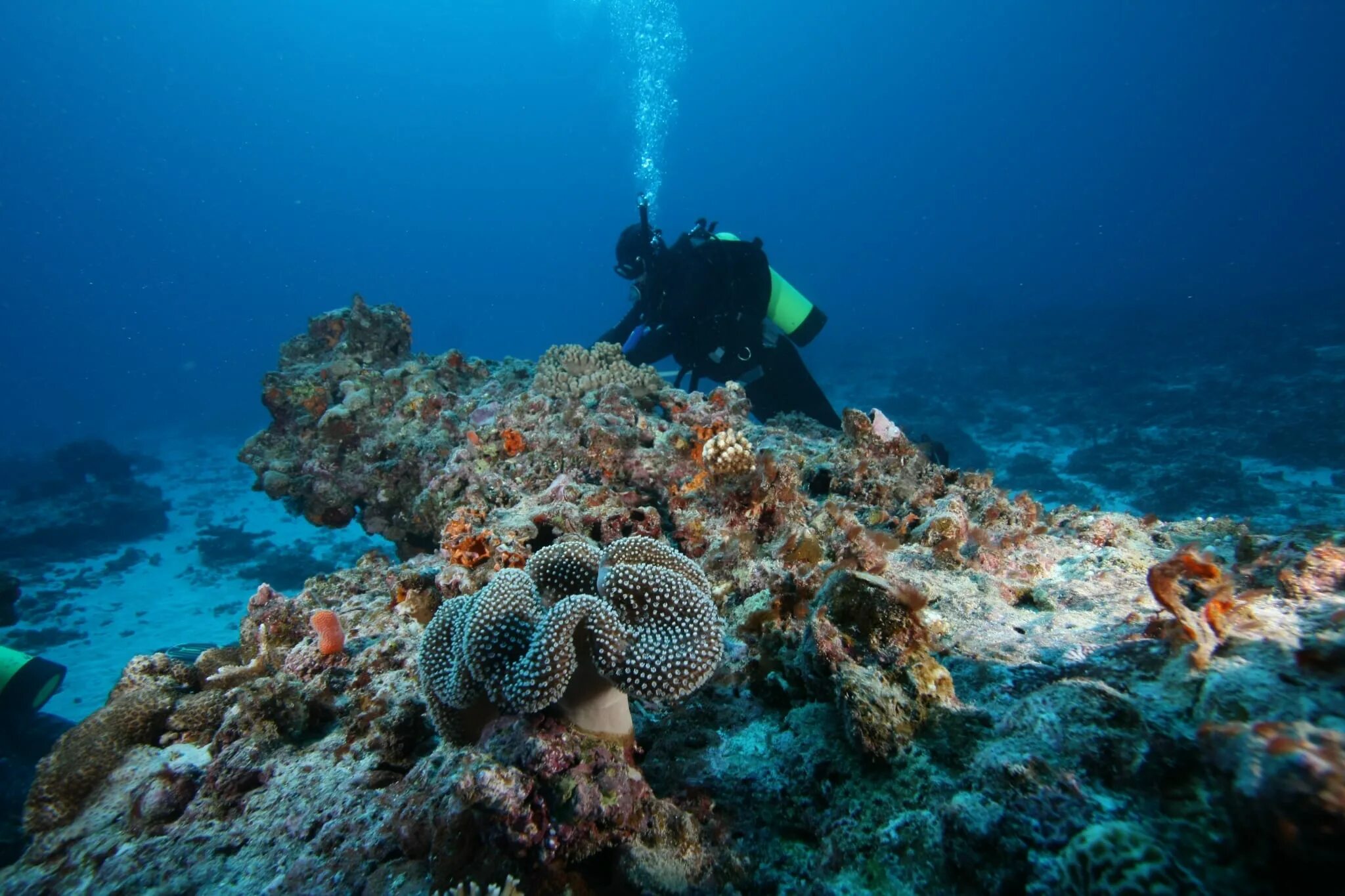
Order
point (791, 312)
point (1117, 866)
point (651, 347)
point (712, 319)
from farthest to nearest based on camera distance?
1. point (791, 312)
2. point (651, 347)
3. point (712, 319)
4. point (1117, 866)

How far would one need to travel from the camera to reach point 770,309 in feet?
32.5

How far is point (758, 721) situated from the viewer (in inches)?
95.8

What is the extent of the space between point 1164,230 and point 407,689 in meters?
121

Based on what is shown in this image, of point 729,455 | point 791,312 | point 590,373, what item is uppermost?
point 791,312

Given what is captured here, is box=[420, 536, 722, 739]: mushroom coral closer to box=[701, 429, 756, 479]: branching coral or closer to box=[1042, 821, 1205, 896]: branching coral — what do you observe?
box=[1042, 821, 1205, 896]: branching coral

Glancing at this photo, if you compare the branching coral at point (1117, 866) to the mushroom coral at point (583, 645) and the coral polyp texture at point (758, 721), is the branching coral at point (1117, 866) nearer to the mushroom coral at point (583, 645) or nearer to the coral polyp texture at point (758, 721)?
the coral polyp texture at point (758, 721)

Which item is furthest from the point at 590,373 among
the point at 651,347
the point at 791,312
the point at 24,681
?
the point at 24,681

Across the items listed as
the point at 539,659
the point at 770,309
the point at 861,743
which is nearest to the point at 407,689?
the point at 539,659

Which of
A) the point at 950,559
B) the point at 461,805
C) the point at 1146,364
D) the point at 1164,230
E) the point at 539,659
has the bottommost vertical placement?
the point at 461,805

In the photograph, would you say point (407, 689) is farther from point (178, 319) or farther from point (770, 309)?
point (178, 319)

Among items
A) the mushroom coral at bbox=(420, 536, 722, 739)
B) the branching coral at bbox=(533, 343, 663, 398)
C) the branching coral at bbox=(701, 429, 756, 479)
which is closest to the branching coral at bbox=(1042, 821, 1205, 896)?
the mushroom coral at bbox=(420, 536, 722, 739)

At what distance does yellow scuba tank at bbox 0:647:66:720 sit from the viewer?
7.78m

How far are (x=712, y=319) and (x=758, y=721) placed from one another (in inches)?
280

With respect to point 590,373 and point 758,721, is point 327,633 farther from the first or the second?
point 590,373
